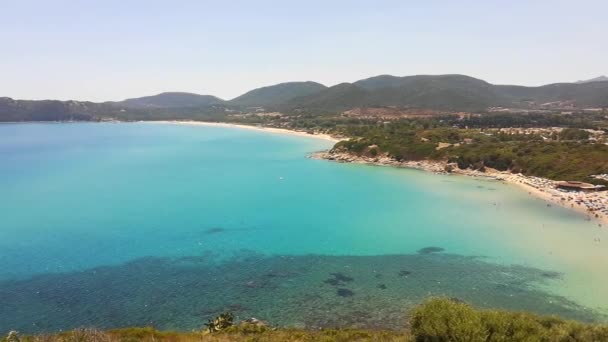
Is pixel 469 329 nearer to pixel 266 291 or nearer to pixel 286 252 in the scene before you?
pixel 266 291

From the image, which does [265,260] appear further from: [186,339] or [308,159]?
[308,159]

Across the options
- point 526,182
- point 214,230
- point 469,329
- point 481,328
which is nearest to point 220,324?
point 469,329

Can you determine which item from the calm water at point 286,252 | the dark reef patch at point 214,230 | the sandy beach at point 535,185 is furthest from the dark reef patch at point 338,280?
the sandy beach at point 535,185

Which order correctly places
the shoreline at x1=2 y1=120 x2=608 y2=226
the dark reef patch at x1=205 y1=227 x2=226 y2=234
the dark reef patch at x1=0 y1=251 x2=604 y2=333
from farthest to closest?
the shoreline at x1=2 y1=120 x2=608 y2=226
the dark reef patch at x1=205 y1=227 x2=226 y2=234
the dark reef patch at x1=0 y1=251 x2=604 y2=333

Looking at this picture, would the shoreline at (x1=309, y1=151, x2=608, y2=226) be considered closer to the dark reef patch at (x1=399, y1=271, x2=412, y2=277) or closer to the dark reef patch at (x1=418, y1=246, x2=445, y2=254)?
the dark reef patch at (x1=418, y1=246, x2=445, y2=254)

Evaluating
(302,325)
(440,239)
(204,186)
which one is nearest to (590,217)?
(440,239)

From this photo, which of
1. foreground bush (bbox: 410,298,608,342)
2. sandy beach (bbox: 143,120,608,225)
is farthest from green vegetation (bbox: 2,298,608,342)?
sandy beach (bbox: 143,120,608,225)

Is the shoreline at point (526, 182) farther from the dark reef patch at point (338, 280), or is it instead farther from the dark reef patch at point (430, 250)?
the dark reef patch at point (338, 280)
